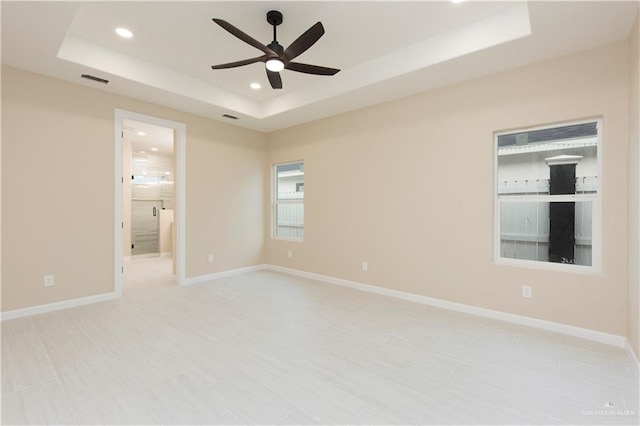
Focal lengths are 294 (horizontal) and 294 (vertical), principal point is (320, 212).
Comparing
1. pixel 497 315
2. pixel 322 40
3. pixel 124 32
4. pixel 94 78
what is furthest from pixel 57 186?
pixel 497 315

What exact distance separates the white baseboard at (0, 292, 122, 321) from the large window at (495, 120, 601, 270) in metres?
4.90

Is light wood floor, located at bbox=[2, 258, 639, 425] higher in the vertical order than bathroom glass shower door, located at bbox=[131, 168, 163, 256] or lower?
lower

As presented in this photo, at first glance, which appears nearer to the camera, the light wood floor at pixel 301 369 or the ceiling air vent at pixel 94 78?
the light wood floor at pixel 301 369

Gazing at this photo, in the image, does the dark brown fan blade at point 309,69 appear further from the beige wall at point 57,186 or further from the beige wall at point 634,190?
the beige wall at point 57,186

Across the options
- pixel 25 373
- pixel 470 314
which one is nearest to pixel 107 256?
pixel 25 373

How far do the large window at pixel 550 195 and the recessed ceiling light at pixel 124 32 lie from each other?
4.10 metres

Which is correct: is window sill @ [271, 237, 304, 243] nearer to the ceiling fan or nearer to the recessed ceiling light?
the ceiling fan

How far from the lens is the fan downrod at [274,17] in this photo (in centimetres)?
265

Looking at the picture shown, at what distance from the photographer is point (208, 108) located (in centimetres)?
452

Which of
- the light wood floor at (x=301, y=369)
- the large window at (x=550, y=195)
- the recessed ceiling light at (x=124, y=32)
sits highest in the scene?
the recessed ceiling light at (x=124, y=32)

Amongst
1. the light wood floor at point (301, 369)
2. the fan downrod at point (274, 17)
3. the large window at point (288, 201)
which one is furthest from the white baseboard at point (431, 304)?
the fan downrod at point (274, 17)

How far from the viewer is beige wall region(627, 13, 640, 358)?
223 cm

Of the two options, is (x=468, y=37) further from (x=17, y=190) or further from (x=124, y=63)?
(x=17, y=190)

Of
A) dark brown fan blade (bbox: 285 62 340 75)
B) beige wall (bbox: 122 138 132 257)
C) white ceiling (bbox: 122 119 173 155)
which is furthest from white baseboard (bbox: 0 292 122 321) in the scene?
dark brown fan blade (bbox: 285 62 340 75)
